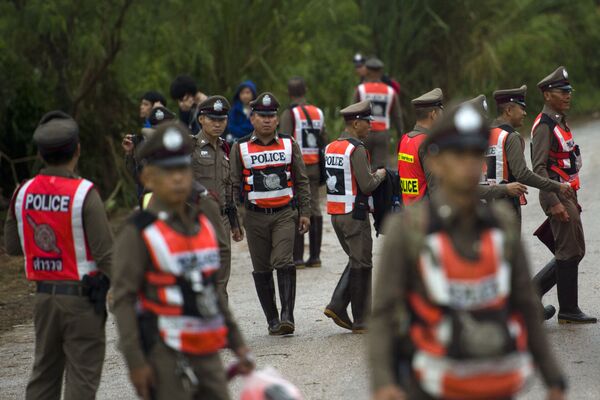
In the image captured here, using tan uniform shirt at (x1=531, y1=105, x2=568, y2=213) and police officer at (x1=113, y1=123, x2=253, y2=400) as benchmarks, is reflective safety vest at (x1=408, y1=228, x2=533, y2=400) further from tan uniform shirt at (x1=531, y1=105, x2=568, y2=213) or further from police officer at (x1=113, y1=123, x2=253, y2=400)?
tan uniform shirt at (x1=531, y1=105, x2=568, y2=213)

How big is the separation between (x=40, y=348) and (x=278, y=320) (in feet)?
12.4

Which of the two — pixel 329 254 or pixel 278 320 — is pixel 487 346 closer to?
pixel 278 320

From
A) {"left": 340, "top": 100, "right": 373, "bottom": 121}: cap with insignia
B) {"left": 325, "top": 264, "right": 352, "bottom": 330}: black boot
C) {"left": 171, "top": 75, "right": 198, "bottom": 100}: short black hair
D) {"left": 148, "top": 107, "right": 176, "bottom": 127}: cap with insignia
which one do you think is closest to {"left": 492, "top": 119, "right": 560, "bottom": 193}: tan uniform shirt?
{"left": 340, "top": 100, "right": 373, "bottom": 121}: cap with insignia

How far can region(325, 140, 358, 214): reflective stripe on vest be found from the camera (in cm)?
978

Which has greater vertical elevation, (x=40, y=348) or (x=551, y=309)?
(x=40, y=348)

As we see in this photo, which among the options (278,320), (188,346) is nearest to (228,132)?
(278,320)

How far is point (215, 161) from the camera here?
9992mm

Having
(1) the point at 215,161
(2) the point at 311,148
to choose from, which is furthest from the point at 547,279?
(2) the point at 311,148

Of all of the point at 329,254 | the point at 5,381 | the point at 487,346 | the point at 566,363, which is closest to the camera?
the point at 487,346

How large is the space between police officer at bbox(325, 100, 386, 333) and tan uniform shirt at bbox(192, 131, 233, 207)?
88cm

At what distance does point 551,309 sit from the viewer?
32.5ft

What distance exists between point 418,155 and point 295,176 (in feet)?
4.19

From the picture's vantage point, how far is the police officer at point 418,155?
9391 mm

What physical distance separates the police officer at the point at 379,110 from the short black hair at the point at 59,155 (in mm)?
10068
